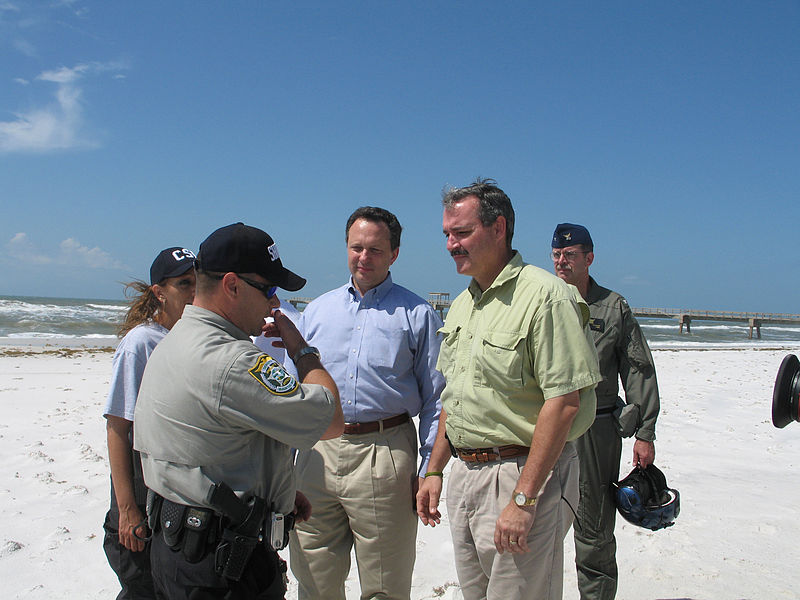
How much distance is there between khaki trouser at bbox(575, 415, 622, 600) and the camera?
323cm

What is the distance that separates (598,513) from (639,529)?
1506 millimetres

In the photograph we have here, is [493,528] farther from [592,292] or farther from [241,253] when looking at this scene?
[592,292]

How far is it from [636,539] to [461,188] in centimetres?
324

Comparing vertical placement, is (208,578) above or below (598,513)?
above

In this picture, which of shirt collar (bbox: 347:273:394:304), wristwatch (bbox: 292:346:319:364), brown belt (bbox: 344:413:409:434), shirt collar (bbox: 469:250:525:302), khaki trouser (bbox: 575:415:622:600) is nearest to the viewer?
wristwatch (bbox: 292:346:319:364)

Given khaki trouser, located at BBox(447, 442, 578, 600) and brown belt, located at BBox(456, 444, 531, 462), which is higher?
brown belt, located at BBox(456, 444, 531, 462)

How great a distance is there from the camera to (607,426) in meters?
3.37

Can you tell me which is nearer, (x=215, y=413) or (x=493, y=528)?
(x=215, y=413)

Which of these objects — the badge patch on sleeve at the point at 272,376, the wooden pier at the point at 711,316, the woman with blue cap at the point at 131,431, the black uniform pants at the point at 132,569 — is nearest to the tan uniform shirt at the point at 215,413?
the badge patch on sleeve at the point at 272,376

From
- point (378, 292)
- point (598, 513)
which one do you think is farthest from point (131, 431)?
point (598, 513)

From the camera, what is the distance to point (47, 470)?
18.2 feet

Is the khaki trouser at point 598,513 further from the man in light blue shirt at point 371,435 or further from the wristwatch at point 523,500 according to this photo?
the wristwatch at point 523,500

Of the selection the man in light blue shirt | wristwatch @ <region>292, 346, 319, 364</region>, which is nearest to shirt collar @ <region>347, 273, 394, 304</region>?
the man in light blue shirt

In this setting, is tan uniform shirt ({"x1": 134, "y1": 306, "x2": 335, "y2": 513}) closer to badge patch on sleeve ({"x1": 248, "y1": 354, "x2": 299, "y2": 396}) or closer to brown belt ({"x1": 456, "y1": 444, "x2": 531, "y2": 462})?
badge patch on sleeve ({"x1": 248, "y1": 354, "x2": 299, "y2": 396})
